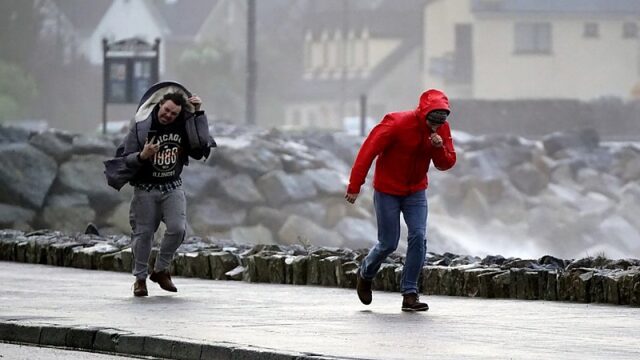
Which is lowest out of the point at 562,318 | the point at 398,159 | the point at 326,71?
the point at 562,318

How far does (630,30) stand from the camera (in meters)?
111

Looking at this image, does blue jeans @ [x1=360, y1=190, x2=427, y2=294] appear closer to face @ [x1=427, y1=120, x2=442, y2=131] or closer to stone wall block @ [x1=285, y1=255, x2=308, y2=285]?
face @ [x1=427, y1=120, x2=442, y2=131]

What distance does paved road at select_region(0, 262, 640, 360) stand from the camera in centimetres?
1155

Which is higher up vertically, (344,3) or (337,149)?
(344,3)

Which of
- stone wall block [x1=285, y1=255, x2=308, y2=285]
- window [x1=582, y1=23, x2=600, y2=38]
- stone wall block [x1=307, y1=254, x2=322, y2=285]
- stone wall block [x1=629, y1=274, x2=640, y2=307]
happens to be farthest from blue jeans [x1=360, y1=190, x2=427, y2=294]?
window [x1=582, y1=23, x2=600, y2=38]

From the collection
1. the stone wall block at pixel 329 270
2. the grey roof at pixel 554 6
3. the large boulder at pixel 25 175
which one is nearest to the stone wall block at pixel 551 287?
the stone wall block at pixel 329 270

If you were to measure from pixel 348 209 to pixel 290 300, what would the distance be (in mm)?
54704

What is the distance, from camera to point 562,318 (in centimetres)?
1393

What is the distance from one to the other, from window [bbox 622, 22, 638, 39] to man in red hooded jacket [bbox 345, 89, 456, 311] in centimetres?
9656

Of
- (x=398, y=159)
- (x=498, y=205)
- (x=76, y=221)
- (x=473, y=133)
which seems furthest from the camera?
(x=473, y=133)

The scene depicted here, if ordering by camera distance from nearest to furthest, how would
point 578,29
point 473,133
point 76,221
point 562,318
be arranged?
point 562,318, point 76,221, point 473,133, point 578,29

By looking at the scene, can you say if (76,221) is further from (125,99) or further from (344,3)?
(344,3)

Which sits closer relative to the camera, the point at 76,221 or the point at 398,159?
the point at 398,159

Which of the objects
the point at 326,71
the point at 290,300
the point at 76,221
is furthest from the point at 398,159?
the point at 326,71
